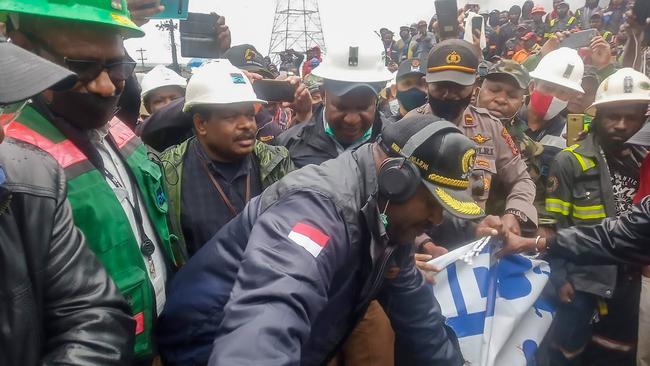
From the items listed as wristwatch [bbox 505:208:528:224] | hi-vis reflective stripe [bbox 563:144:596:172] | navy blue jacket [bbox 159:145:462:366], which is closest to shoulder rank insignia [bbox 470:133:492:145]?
wristwatch [bbox 505:208:528:224]

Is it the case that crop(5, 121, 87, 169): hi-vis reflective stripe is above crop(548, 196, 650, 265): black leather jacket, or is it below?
above

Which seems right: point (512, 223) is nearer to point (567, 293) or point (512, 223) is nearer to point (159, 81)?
point (567, 293)

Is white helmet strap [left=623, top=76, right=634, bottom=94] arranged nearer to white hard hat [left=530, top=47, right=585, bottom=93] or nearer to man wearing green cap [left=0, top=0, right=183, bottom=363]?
white hard hat [left=530, top=47, right=585, bottom=93]

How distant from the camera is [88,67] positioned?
70.4 inches

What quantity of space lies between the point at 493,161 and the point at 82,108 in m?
2.36

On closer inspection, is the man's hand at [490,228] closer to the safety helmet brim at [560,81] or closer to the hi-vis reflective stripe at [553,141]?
the hi-vis reflective stripe at [553,141]

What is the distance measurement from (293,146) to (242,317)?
2248 millimetres

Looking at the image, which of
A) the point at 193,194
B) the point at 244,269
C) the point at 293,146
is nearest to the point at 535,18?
the point at 293,146

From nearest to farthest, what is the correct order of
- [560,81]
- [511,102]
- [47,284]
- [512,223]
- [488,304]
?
[47,284], [488,304], [512,223], [511,102], [560,81]

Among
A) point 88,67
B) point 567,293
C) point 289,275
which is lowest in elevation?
point 567,293

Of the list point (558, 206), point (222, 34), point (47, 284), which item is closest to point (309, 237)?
point (47, 284)

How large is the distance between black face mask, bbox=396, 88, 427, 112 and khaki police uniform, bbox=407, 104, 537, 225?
4.84ft

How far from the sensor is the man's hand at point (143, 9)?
8.47ft

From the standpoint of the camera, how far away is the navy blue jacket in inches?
52.3
